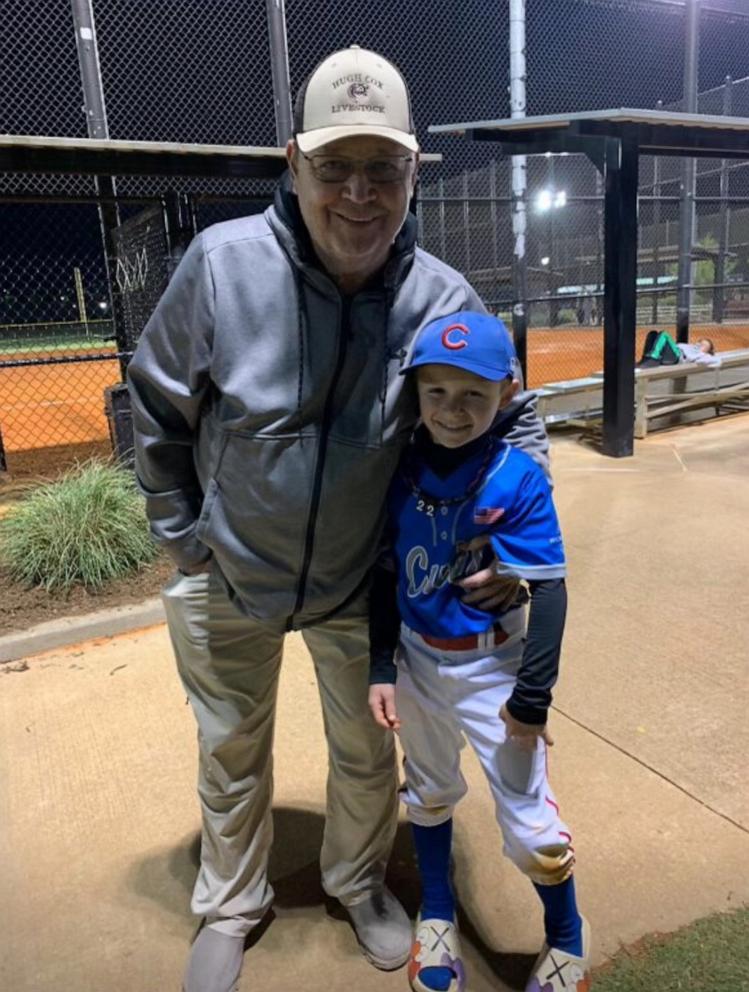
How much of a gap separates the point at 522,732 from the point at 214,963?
3.28 feet

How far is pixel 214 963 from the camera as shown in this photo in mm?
2023

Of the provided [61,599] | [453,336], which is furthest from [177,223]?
[453,336]

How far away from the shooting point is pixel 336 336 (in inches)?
68.4

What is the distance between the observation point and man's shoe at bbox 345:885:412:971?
2090mm

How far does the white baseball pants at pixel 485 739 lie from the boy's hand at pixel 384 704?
0.07m

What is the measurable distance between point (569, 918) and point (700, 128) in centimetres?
712

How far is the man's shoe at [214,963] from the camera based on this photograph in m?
2.00

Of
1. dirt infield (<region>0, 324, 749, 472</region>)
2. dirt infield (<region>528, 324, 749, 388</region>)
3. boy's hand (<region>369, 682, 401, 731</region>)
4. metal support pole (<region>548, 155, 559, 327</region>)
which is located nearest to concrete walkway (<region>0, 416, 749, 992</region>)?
boy's hand (<region>369, 682, 401, 731</region>)

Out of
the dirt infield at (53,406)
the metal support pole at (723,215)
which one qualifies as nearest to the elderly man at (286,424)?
the dirt infield at (53,406)

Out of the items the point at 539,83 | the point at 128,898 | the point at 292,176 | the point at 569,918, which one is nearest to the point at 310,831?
the point at 128,898

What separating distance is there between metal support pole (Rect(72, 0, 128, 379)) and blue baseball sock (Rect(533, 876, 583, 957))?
5732 millimetres

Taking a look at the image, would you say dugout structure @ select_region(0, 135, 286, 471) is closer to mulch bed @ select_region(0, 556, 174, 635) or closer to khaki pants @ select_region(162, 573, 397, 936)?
mulch bed @ select_region(0, 556, 174, 635)

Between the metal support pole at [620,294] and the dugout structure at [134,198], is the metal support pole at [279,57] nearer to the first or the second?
the dugout structure at [134,198]

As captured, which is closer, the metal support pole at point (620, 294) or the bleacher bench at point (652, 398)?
the metal support pole at point (620, 294)
